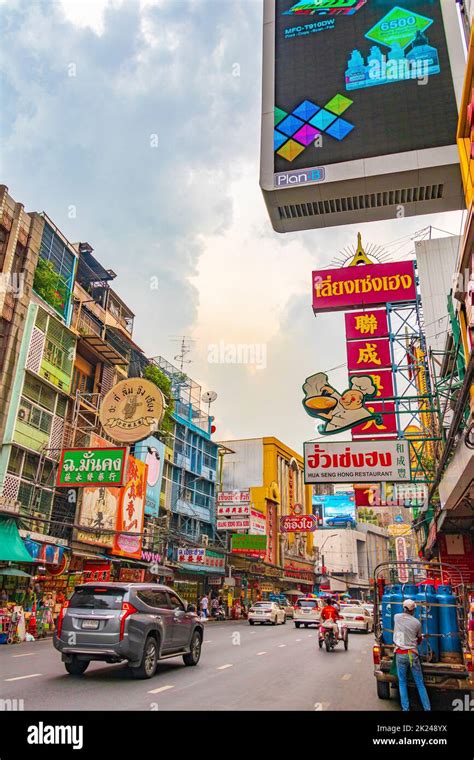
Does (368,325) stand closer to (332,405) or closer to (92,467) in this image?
(332,405)

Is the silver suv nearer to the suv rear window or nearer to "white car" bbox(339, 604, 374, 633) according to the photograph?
the suv rear window

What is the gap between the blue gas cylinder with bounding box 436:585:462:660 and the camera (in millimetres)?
8413

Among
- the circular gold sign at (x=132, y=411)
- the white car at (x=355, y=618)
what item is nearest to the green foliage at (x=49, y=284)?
the circular gold sign at (x=132, y=411)

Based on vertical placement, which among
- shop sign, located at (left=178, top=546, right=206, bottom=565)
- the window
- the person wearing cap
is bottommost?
the person wearing cap

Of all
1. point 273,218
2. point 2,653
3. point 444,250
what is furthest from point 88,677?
point 444,250

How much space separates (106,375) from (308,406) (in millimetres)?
18710

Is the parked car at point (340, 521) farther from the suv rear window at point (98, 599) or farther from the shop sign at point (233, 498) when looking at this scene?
the suv rear window at point (98, 599)

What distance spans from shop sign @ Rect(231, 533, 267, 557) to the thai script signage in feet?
96.4

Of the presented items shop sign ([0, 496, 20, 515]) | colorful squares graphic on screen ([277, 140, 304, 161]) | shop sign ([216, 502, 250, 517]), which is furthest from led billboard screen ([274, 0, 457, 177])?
shop sign ([216, 502, 250, 517])

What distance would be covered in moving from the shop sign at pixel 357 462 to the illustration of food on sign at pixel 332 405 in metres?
0.63

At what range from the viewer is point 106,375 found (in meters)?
31.0

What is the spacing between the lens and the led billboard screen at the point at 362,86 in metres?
16.9

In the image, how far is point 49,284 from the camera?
26.0m
